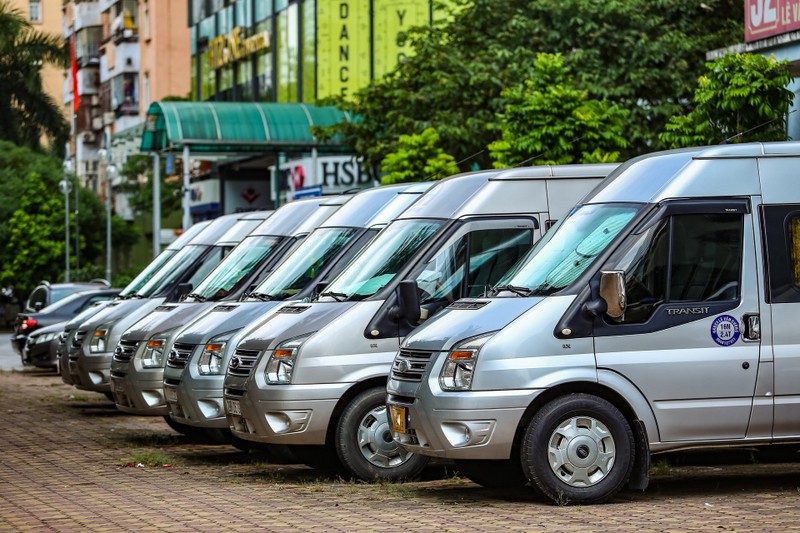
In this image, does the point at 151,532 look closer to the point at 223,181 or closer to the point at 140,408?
the point at 140,408

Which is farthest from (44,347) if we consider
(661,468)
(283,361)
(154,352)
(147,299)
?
(661,468)

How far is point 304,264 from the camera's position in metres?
15.2

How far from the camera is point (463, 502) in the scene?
11586 mm

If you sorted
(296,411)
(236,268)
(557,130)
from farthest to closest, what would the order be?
(557,130) < (236,268) < (296,411)

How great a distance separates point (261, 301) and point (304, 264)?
20.3 inches

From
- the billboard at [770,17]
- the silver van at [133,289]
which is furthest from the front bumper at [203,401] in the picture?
the billboard at [770,17]

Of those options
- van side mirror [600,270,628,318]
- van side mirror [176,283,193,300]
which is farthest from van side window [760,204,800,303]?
van side mirror [176,283,193,300]

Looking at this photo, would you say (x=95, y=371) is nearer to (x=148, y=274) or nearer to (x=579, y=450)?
(x=148, y=274)

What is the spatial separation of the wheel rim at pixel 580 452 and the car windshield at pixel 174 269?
9984mm

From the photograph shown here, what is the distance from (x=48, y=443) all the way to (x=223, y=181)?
150 feet

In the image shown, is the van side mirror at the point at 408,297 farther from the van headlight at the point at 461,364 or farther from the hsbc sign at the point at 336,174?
the hsbc sign at the point at 336,174

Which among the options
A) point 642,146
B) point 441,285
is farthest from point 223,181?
point 441,285

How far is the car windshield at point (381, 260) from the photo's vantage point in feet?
43.8

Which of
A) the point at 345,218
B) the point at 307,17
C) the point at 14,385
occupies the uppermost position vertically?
the point at 307,17
